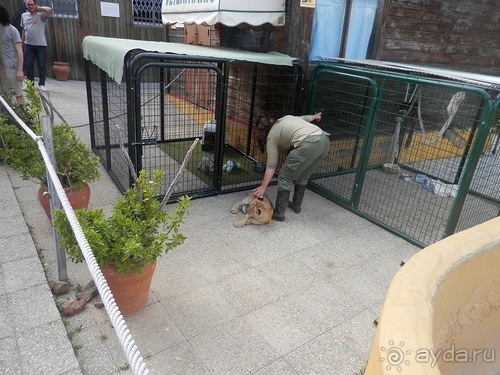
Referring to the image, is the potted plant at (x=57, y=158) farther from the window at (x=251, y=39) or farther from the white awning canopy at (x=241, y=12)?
the window at (x=251, y=39)

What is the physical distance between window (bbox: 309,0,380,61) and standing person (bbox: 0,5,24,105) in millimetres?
4055

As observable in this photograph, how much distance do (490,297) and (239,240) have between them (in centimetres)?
213

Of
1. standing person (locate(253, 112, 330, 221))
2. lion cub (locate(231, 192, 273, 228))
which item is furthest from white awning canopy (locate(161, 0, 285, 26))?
lion cub (locate(231, 192, 273, 228))

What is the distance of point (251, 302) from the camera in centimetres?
282

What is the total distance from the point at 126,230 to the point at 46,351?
80 centimetres

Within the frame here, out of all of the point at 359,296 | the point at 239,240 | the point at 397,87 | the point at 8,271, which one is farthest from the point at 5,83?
the point at 397,87

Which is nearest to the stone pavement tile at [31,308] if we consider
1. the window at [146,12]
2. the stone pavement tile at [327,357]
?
the stone pavement tile at [327,357]

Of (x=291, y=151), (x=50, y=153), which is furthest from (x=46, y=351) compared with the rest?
(x=291, y=151)

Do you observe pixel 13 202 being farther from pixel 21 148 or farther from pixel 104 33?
pixel 104 33

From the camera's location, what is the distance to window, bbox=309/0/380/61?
4.80 meters

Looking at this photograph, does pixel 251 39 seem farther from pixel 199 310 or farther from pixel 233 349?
pixel 233 349

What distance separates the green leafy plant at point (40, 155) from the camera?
3189 mm

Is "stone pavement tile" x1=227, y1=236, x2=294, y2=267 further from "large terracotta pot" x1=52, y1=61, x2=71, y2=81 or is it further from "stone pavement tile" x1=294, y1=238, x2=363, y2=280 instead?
"large terracotta pot" x1=52, y1=61, x2=71, y2=81

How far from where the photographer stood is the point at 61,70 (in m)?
10.6
